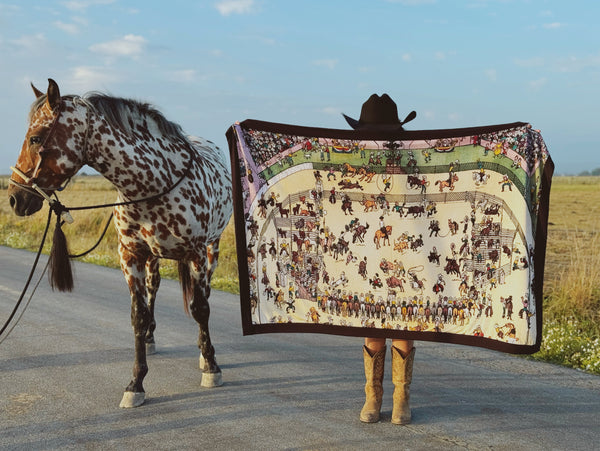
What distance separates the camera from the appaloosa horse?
4203 mm

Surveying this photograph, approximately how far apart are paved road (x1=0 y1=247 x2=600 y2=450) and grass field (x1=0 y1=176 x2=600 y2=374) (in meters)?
0.58

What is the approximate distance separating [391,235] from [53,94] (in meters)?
2.64

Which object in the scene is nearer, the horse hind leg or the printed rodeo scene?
the printed rodeo scene

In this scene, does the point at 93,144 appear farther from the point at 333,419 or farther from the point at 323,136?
the point at 333,419

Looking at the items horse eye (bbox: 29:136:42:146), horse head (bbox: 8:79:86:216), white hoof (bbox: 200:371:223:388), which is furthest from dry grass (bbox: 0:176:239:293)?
horse eye (bbox: 29:136:42:146)

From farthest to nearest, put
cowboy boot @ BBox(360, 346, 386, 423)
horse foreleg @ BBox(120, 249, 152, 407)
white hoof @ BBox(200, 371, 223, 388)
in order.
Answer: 1. white hoof @ BBox(200, 371, 223, 388)
2. horse foreleg @ BBox(120, 249, 152, 407)
3. cowboy boot @ BBox(360, 346, 386, 423)

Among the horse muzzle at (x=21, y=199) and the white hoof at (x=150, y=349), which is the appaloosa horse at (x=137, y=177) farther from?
the white hoof at (x=150, y=349)

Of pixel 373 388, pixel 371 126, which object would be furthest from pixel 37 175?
pixel 373 388

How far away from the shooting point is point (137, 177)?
4.55 meters

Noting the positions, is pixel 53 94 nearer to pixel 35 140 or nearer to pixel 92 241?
pixel 35 140

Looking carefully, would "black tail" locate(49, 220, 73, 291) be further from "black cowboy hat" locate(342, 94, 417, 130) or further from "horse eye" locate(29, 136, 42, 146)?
"black cowboy hat" locate(342, 94, 417, 130)

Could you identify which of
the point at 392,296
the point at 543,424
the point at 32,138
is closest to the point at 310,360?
the point at 392,296

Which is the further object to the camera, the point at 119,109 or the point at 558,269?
the point at 558,269

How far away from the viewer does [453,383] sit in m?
5.18
